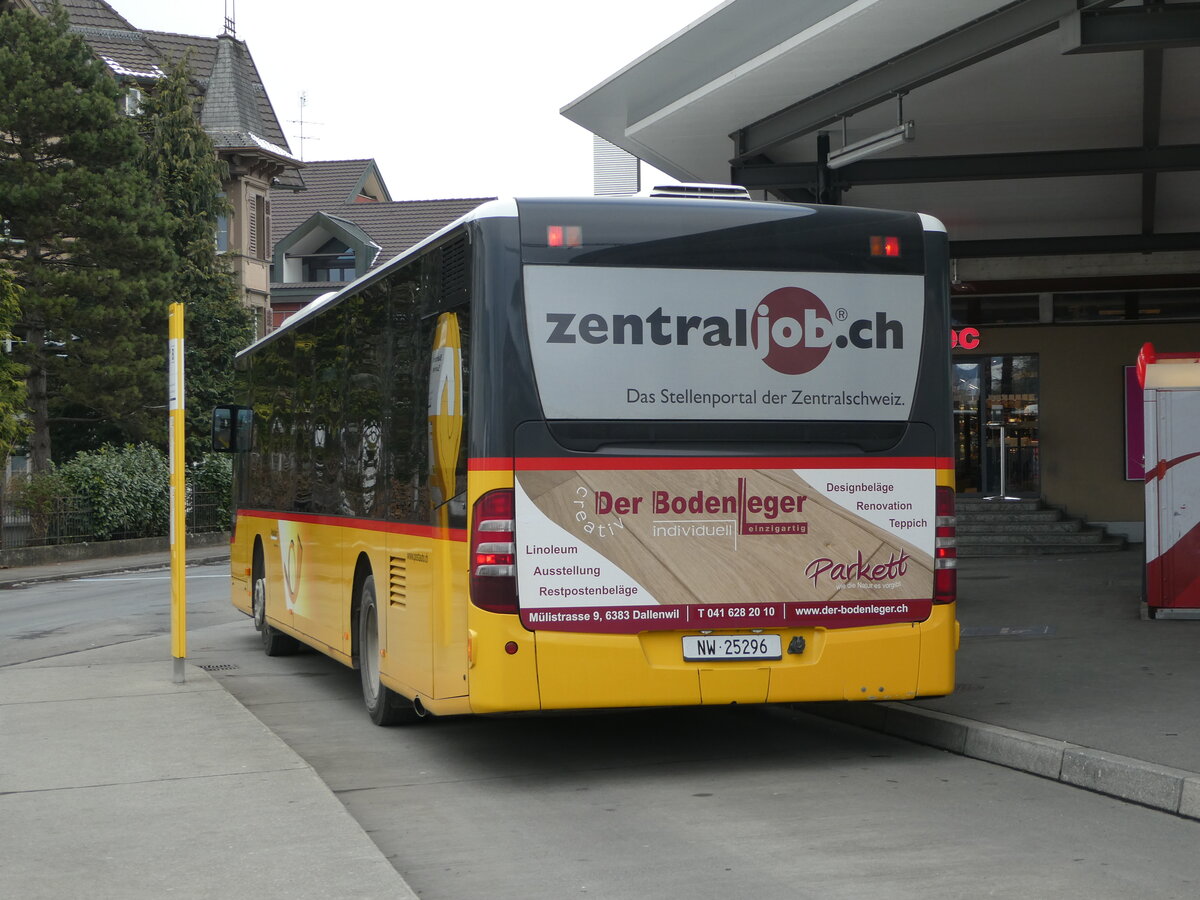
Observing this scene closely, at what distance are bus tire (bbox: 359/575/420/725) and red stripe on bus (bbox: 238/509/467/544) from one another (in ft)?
1.25

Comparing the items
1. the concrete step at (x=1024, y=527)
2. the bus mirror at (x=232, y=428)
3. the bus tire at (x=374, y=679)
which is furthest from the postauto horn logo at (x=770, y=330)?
the concrete step at (x=1024, y=527)

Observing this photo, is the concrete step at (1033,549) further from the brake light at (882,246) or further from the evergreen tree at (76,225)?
the evergreen tree at (76,225)

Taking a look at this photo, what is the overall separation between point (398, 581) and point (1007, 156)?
376 inches

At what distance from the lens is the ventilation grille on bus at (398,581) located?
9.17 meters

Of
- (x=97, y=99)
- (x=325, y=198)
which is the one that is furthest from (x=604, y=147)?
(x=325, y=198)

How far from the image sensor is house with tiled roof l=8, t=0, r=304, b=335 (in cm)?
5478

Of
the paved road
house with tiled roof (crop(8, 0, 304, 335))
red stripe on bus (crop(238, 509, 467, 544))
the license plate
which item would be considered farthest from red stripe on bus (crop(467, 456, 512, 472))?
house with tiled roof (crop(8, 0, 304, 335))

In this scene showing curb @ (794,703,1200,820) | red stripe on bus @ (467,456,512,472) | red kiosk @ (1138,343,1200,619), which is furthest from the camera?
red kiosk @ (1138,343,1200,619)

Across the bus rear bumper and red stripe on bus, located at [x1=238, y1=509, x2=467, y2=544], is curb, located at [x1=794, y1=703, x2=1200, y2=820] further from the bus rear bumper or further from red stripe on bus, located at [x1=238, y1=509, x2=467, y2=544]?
red stripe on bus, located at [x1=238, y1=509, x2=467, y2=544]

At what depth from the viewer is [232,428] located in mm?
15727

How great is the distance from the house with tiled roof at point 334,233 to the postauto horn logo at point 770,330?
57.7 metres

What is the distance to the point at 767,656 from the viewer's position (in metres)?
8.20

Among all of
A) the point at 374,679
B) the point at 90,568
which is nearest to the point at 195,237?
the point at 90,568

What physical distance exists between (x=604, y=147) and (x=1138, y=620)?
3658cm
